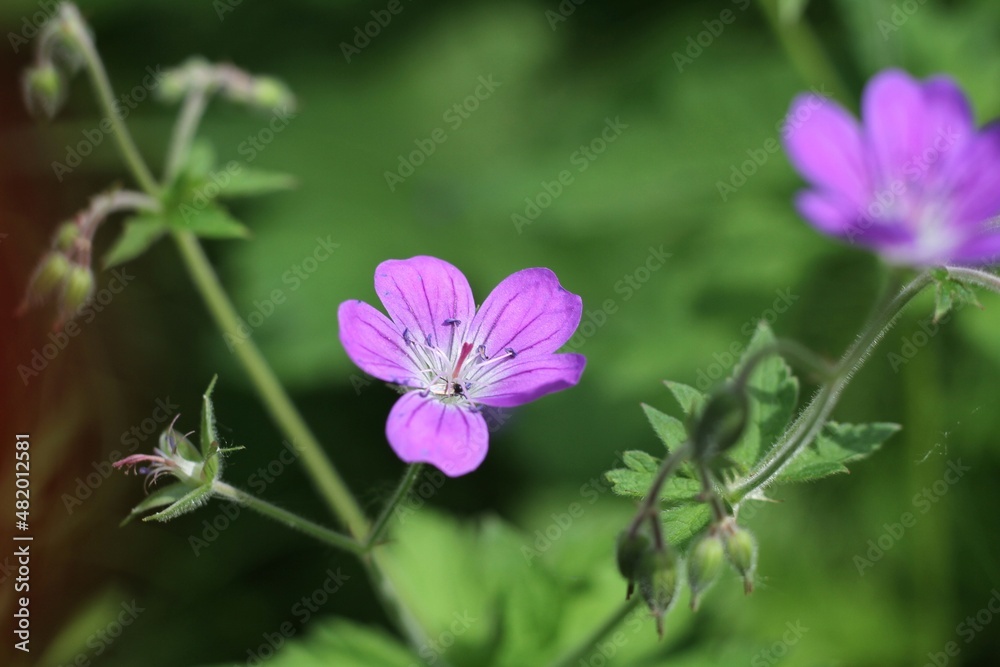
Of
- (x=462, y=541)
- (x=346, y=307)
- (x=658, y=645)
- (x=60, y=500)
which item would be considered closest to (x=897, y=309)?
(x=346, y=307)

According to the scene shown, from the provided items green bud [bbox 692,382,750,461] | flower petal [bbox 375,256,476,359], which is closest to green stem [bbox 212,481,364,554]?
flower petal [bbox 375,256,476,359]

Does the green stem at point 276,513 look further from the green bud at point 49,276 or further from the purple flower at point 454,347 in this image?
the green bud at point 49,276

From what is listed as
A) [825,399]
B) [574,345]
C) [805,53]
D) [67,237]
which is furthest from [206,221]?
[805,53]

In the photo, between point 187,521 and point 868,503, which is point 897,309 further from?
point 187,521

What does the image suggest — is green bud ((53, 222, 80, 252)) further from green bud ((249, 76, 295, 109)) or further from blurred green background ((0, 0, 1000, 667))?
blurred green background ((0, 0, 1000, 667))

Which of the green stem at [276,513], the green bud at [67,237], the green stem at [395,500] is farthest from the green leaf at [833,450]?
the green bud at [67,237]

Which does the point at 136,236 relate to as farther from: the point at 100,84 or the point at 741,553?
the point at 741,553

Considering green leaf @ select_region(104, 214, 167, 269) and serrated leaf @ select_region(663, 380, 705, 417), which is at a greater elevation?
green leaf @ select_region(104, 214, 167, 269)
